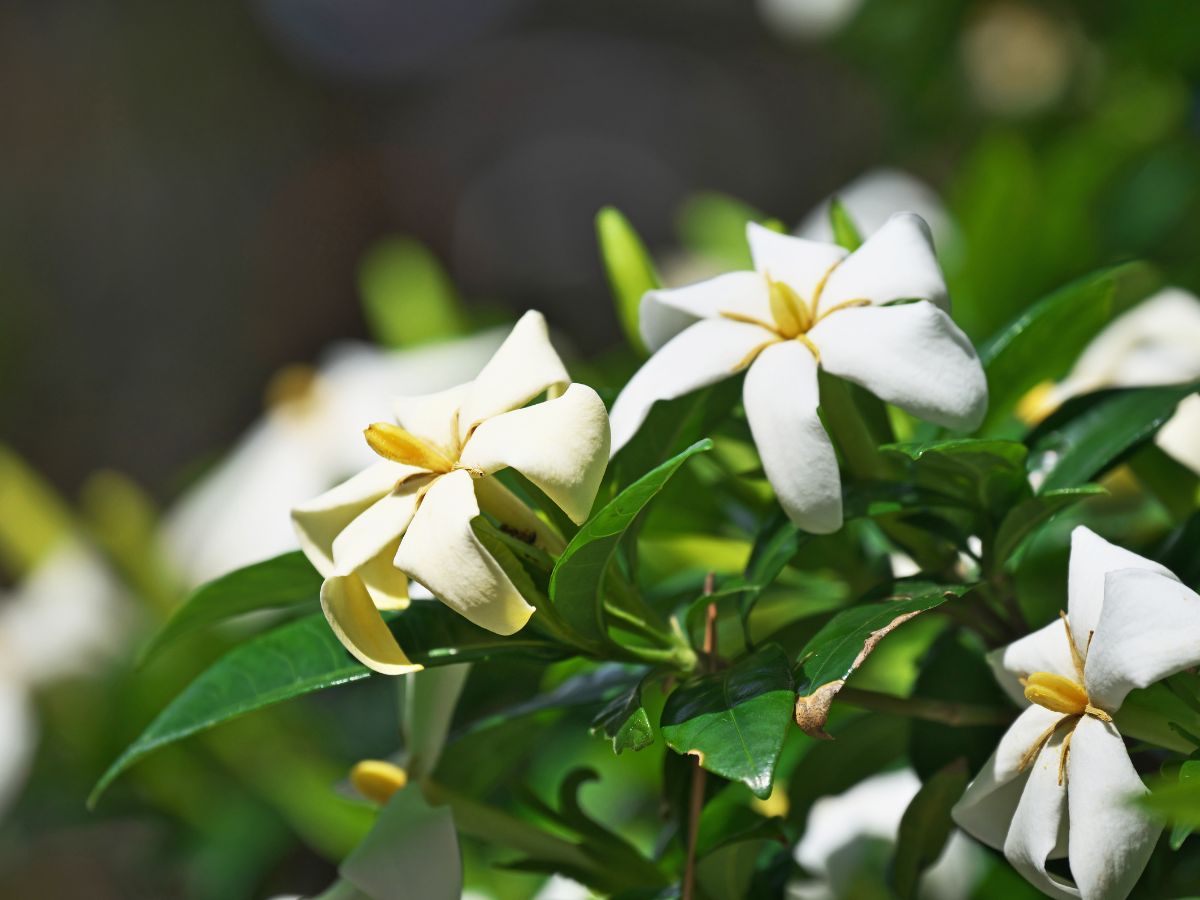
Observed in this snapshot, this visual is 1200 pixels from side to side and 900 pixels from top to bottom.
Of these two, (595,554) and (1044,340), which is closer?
(595,554)

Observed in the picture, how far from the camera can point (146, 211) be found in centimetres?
601

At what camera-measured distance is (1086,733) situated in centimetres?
41

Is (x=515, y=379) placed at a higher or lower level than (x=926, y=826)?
higher

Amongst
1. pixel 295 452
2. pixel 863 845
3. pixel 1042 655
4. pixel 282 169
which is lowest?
pixel 282 169

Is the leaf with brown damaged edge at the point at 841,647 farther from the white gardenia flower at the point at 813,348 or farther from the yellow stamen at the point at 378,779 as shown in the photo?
the yellow stamen at the point at 378,779

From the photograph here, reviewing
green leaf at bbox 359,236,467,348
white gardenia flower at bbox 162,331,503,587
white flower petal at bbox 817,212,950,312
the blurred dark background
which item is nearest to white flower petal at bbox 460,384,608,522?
white flower petal at bbox 817,212,950,312

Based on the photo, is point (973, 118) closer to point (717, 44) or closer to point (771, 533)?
point (771, 533)

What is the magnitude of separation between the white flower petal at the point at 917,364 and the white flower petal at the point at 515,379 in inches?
3.8

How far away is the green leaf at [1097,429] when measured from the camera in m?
0.51

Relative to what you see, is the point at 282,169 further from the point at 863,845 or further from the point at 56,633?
the point at 863,845

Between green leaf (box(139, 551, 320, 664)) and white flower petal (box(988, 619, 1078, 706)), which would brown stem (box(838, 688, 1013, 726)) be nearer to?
white flower petal (box(988, 619, 1078, 706))

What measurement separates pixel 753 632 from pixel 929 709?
0.45 ft

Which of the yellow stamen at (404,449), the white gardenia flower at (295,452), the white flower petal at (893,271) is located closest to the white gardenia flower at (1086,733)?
the white flower petal at (893,271)

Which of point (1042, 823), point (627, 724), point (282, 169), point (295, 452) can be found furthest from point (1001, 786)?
point (282, 169)
